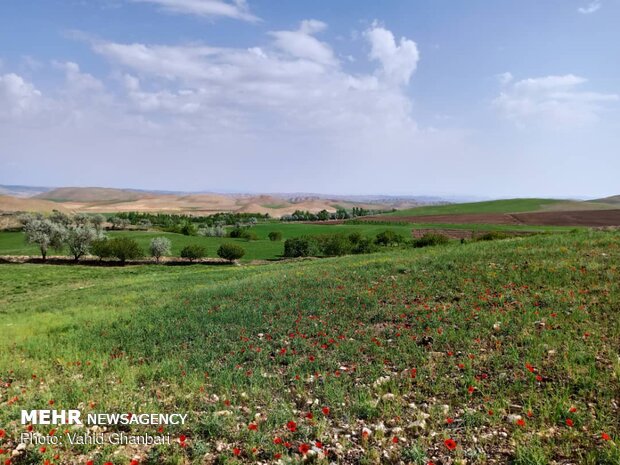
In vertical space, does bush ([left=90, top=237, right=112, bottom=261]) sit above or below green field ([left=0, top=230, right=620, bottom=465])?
below

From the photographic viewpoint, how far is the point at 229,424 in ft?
19.7

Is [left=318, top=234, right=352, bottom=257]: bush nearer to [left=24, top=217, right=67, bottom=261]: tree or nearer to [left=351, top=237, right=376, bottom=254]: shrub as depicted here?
[left=351, top=237, right=376, bottom=254]: shrub

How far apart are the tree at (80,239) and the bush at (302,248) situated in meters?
33.9

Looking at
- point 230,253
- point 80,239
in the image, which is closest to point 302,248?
point 230,253

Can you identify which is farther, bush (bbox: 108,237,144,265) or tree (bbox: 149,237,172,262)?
tree (bbox: 149,237,172,262)

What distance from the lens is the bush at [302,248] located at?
66.2 metres

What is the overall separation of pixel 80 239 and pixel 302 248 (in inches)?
1503

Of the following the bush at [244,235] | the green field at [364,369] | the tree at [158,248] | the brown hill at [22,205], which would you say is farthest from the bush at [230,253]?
the brown hill at [22,205]

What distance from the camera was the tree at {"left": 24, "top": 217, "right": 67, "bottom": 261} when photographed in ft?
190

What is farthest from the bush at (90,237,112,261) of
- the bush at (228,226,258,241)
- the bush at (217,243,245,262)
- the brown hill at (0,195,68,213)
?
the brown hill at (0,195,68,213)

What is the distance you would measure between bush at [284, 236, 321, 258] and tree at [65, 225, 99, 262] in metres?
33.9

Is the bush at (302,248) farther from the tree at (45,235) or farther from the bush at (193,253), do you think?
the tree at (45,235)

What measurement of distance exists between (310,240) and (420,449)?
6273 centimetres

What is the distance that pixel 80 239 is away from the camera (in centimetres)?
5888
